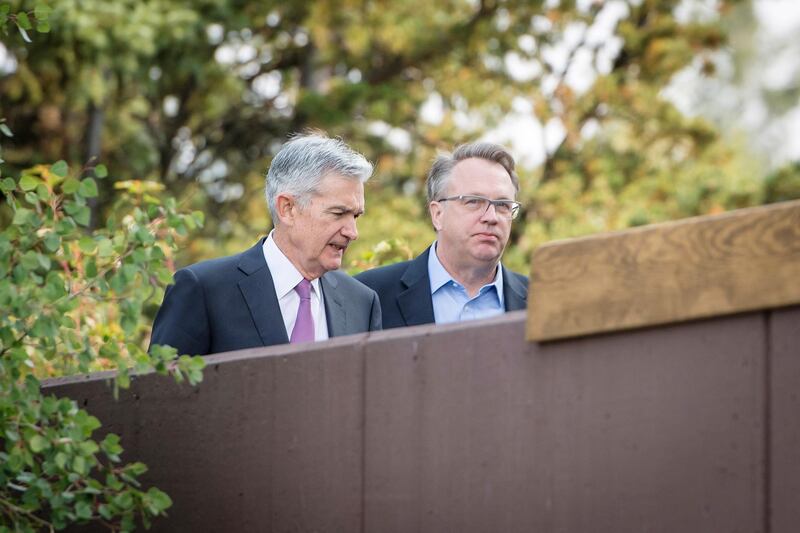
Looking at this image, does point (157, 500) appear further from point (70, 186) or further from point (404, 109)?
point (404, 109)

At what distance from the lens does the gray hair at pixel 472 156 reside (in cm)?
517

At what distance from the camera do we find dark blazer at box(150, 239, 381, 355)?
4016mm

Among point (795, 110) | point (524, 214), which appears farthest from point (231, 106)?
point (795, 110)

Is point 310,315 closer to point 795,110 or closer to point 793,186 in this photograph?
point 793,186

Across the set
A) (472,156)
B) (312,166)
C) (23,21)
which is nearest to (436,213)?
(472,156)

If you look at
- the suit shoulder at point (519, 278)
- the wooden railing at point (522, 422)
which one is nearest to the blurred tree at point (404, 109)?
the suit shoulder at point (519, 278)

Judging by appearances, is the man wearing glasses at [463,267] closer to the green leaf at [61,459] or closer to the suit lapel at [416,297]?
the suit lapel at [416,297]

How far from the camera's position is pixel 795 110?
102 feet

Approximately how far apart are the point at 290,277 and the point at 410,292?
798mm

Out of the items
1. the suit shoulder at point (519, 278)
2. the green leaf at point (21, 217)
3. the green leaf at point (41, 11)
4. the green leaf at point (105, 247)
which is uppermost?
the green leaf at point (41, 11)

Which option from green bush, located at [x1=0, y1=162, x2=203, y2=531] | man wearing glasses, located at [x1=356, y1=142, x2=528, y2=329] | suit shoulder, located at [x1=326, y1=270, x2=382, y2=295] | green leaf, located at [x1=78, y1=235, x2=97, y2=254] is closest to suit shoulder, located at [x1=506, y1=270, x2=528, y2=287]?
man wearing glasses, located at [x1=356, y1=142, x2=528, y2=329]

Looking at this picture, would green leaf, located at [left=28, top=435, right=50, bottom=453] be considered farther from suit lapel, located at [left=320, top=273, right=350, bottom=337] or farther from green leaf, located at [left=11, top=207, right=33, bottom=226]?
suit lapel, located at [left=320, top=273, right=350, bottom=337]

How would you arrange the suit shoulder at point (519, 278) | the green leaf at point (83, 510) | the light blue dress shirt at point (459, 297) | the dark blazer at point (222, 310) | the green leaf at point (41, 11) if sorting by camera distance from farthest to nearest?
the suit shoulder at point (519, 278) → the light blue dress shirt at point (459, 297) → the dark blazer at point (222, 310) → the green leaf at point (41, 11) → the green leaf at point (83, 510)

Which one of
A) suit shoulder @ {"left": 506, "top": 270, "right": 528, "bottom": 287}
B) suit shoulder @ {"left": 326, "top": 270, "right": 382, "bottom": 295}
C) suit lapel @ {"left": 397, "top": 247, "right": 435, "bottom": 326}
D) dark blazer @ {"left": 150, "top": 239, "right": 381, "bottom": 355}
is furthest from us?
suit shoulder @ {"left": 506, "top": 270, "right": 528, "bottom": 287}
